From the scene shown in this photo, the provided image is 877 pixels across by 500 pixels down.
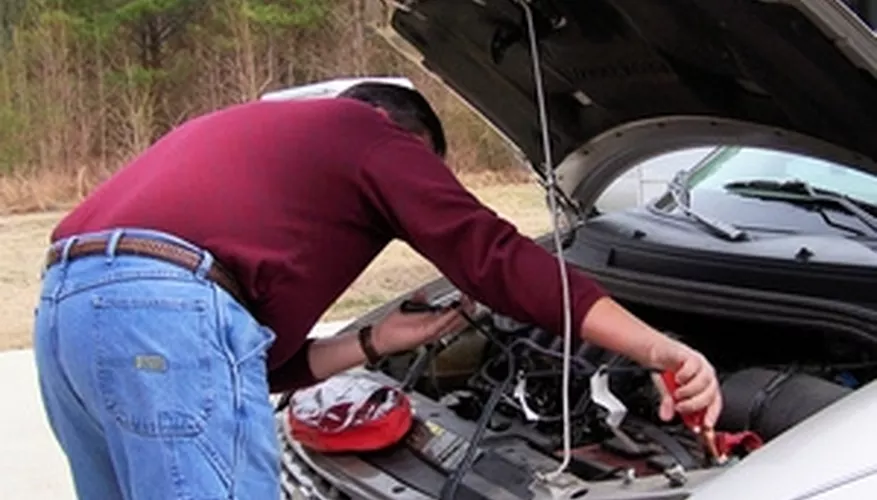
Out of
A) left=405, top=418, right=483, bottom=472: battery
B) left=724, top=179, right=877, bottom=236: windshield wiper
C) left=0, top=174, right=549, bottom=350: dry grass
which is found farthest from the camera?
left=0, top=174, right=549, bottom=350: dry grass

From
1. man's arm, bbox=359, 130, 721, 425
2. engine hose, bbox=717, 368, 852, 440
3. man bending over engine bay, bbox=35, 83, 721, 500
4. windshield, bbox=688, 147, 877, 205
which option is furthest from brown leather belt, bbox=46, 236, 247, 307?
windshield, bbox=688, 147, 877, 205

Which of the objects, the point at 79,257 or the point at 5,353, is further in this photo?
the point at 5,353

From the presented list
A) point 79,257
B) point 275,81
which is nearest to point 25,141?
point 275,81

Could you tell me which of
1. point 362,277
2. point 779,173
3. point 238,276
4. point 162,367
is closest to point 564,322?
point 238,276

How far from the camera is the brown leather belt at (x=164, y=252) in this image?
2.19m

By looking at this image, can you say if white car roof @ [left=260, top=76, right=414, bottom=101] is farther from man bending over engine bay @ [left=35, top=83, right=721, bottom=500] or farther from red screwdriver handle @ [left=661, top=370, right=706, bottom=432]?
red screwdriver handle @ [left=661, top=370, right=706, bottom=432]

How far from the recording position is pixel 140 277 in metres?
2.17

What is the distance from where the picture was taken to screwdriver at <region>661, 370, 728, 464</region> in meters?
2.17

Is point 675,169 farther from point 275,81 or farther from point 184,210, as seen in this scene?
point 275,81

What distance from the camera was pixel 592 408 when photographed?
8.68 ft

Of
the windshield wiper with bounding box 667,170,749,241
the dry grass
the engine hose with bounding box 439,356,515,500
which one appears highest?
the windshield wiper with bounding box 667,170,749,241

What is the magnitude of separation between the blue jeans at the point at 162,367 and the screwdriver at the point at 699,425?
74cm

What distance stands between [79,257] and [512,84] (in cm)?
148

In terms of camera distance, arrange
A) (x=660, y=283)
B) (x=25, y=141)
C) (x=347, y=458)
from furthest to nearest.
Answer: (x=25, y=141) < (x=660, y=283) < (x=347, y=458)
